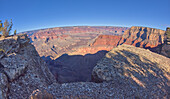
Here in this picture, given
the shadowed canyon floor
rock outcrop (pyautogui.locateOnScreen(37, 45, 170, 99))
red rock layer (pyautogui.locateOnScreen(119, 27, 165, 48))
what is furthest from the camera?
red rock layer (pyautogui.locateOnScreen(119, 27, 165, 48))

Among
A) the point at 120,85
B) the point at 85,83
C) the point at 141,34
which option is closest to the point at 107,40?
the point at 141,34

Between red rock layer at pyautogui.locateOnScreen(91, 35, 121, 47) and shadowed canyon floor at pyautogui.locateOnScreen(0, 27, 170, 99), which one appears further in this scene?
red rock layer at pyautogui.locateOnScreen(91, 35, 121, 47)

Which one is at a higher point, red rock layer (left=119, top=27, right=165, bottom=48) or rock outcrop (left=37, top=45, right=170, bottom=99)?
red rock layer (left=119, top=27, right=165, bottom=48)

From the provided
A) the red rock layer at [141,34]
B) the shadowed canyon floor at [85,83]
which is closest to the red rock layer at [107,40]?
the red rock layer at [141,34]

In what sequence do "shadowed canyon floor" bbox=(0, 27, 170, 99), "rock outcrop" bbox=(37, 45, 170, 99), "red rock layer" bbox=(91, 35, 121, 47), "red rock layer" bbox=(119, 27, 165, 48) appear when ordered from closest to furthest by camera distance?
"shadowed canyon floor" bbox=(0, 27, 170, 99) < "rock outcrop" bbox=(37, 45, 170, 99) < "red rock layer" bbox=(119, 27, 165, 48) < "red rock layer" bbox=(91, 35, 121, 47)

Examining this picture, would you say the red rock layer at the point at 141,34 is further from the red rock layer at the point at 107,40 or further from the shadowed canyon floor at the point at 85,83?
the shadowed canyon floor at the point at 85,83

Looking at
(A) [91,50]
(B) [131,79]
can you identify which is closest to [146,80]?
(B) [131,79]

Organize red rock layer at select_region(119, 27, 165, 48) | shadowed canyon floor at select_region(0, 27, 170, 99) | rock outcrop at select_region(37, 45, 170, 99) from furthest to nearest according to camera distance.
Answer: red rock layer at select_region(119, 27, 165, 48)
rock outcrop at select_region(37, 45, 170, 99)
shadowed canyon floor at select_region(0, 27, 170, 99)

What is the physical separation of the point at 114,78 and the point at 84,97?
503 centimetres

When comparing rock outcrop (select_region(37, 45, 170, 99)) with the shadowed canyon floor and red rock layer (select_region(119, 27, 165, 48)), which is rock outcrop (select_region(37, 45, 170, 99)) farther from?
red rock layer (select_region(119, 27, 165, 48))

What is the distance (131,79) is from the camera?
35.5 ft

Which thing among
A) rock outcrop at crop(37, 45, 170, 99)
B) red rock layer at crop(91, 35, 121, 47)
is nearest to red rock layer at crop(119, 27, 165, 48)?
red rock layer at crop(91, 35, 121, 47)

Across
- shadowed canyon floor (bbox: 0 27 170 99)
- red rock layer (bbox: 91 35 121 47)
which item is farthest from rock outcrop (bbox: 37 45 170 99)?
red rock layer (bbox: 91 35 121 47)

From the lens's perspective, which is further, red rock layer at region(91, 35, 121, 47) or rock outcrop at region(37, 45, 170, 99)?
red rock layer at region(91, 35, 121, 47)
